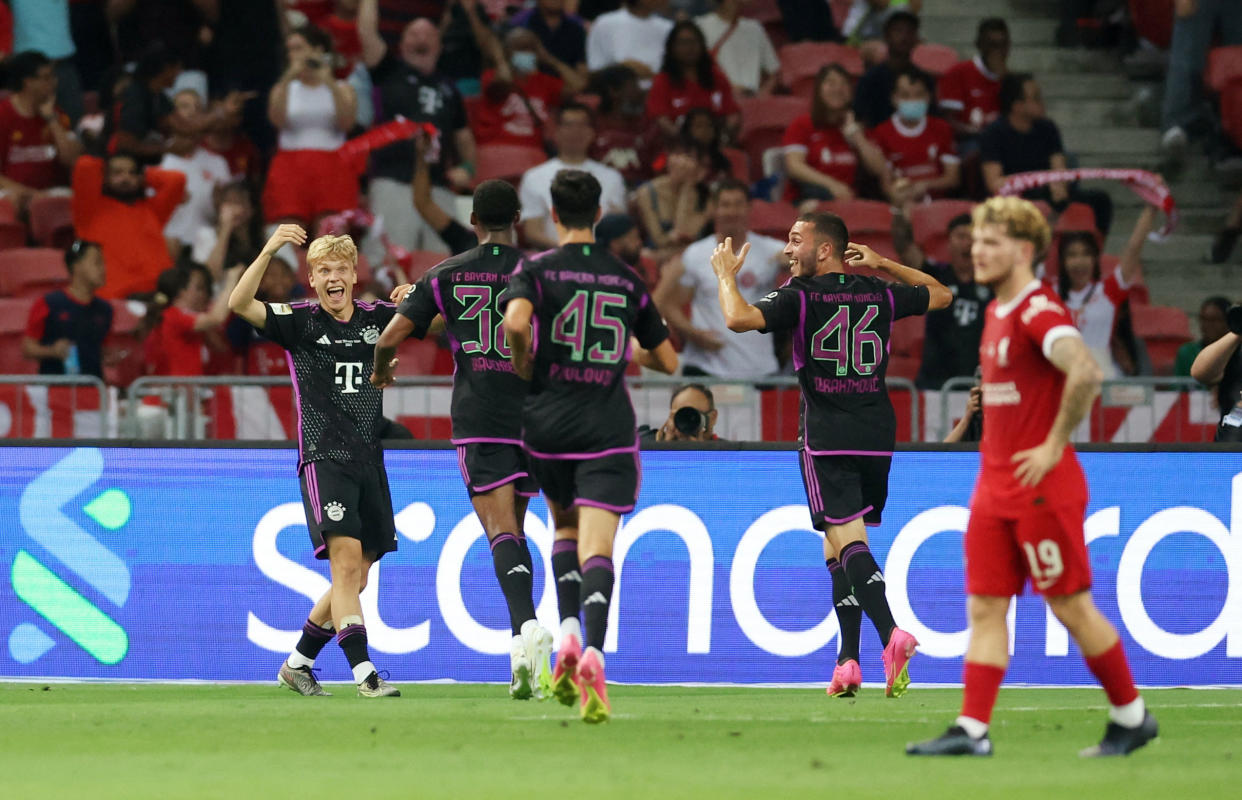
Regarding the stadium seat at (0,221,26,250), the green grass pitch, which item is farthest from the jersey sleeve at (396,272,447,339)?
the stadium seat at (0,221,26,250)

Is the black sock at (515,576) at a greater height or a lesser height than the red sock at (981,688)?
lesser

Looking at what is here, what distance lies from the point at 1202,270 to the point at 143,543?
10980 millimetres

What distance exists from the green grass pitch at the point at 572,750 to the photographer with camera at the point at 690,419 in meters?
2.41

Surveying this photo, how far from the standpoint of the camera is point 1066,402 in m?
6.54

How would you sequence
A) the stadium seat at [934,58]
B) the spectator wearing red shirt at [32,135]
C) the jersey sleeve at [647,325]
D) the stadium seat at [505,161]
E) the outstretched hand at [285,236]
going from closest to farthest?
the jersey sleeve at [647,325], the outstretched hand at [285,236], the spectator wearing red shirt at [32,135], the stadium seat at [505,161], the stadium seat at [934,58]

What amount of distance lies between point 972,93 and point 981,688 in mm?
12729

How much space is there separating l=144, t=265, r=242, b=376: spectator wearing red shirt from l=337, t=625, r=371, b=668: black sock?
5.11 m

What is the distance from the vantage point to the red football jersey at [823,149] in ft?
56.9

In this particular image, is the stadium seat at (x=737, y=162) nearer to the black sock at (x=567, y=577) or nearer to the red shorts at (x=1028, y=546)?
the black sock at (x=567, y=577)

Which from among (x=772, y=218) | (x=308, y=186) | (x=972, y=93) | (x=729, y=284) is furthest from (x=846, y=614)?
(x=972, y=93)

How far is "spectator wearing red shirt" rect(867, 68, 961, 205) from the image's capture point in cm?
1780

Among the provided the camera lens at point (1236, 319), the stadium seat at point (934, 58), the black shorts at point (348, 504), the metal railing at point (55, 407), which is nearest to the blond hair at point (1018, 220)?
the black shorts at point (348, 504)

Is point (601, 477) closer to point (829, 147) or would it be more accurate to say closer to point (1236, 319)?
point (1236, 319)

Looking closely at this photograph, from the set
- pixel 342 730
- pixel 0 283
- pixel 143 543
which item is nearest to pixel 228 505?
pixel 143 543
